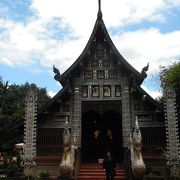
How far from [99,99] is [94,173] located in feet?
14.0

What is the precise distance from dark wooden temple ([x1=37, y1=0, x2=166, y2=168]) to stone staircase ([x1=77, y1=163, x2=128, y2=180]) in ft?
3.58

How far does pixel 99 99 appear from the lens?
21.2 meters

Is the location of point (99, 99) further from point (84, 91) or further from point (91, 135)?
point (91, 135)

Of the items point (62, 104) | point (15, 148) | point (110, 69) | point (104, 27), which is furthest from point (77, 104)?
point (15, 148)

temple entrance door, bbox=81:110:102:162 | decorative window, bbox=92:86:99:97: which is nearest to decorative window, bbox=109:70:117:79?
decorative window, bbox=92:86:99:97

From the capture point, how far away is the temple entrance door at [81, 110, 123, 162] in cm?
2348

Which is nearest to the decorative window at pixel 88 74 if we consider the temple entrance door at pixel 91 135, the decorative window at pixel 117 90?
the decorative window at pixel 117 90

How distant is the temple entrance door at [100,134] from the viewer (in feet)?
77.0

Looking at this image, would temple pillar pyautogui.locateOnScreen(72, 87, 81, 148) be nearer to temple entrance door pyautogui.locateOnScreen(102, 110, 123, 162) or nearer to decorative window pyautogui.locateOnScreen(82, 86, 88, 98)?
decorative window pyautogui.locateOnScreen(82, 86, 88, 98)

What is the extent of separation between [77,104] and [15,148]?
1607 cm

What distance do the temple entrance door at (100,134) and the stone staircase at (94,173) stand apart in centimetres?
313

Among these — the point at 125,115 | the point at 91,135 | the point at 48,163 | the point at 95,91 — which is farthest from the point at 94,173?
the point at 91,135

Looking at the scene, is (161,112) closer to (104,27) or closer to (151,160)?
(151,160)

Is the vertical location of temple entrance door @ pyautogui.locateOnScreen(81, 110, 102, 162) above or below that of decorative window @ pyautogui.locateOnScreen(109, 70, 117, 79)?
below
